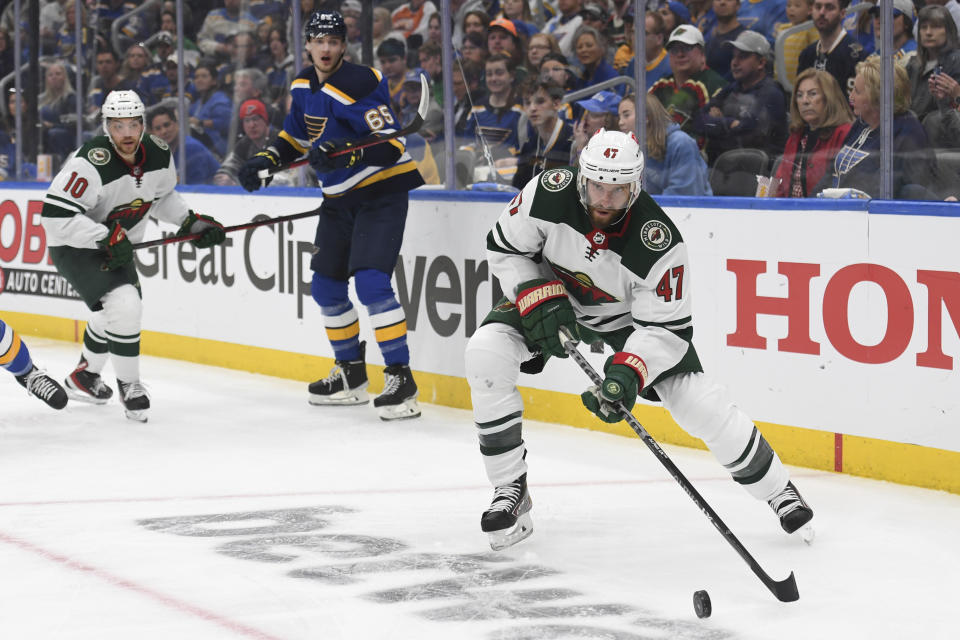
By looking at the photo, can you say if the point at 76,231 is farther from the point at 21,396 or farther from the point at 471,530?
the point at 471,530

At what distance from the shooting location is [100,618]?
8.95ft

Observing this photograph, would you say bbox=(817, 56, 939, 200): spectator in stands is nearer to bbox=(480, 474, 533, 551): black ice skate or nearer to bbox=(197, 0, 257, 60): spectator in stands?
bbox=(480, 474, 533, 551): black ice skate

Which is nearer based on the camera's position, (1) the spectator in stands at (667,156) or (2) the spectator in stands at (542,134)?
(1) the spectator in stands at (667,156)

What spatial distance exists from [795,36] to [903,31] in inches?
15.5

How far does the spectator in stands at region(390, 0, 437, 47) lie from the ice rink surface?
178 centimetres

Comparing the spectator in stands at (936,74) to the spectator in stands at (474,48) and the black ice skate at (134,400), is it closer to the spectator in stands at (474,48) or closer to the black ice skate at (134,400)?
the spectator in stands at (474,48)

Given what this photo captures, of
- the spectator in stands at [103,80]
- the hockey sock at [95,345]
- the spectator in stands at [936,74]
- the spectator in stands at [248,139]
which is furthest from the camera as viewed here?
the spectator in stands at [103,80]

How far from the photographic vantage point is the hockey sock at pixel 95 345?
5410mm

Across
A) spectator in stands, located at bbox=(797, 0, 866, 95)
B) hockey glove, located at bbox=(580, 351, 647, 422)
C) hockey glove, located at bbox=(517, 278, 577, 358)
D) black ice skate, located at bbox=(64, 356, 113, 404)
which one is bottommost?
black ice skate, located at bbox=(64, 356, 113, 404)

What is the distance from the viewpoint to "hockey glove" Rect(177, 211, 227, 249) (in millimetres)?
5289

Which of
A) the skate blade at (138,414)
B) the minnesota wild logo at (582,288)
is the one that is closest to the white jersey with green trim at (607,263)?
the minnesota wild logo at (582,288)

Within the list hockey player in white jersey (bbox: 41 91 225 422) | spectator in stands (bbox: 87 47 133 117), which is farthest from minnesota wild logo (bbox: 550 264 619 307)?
spectator in stands (bbox: 87 47 133 117)

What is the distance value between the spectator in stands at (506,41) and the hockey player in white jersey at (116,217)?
1.33 meters

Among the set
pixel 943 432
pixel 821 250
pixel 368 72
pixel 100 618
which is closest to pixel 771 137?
pixel 821 250
